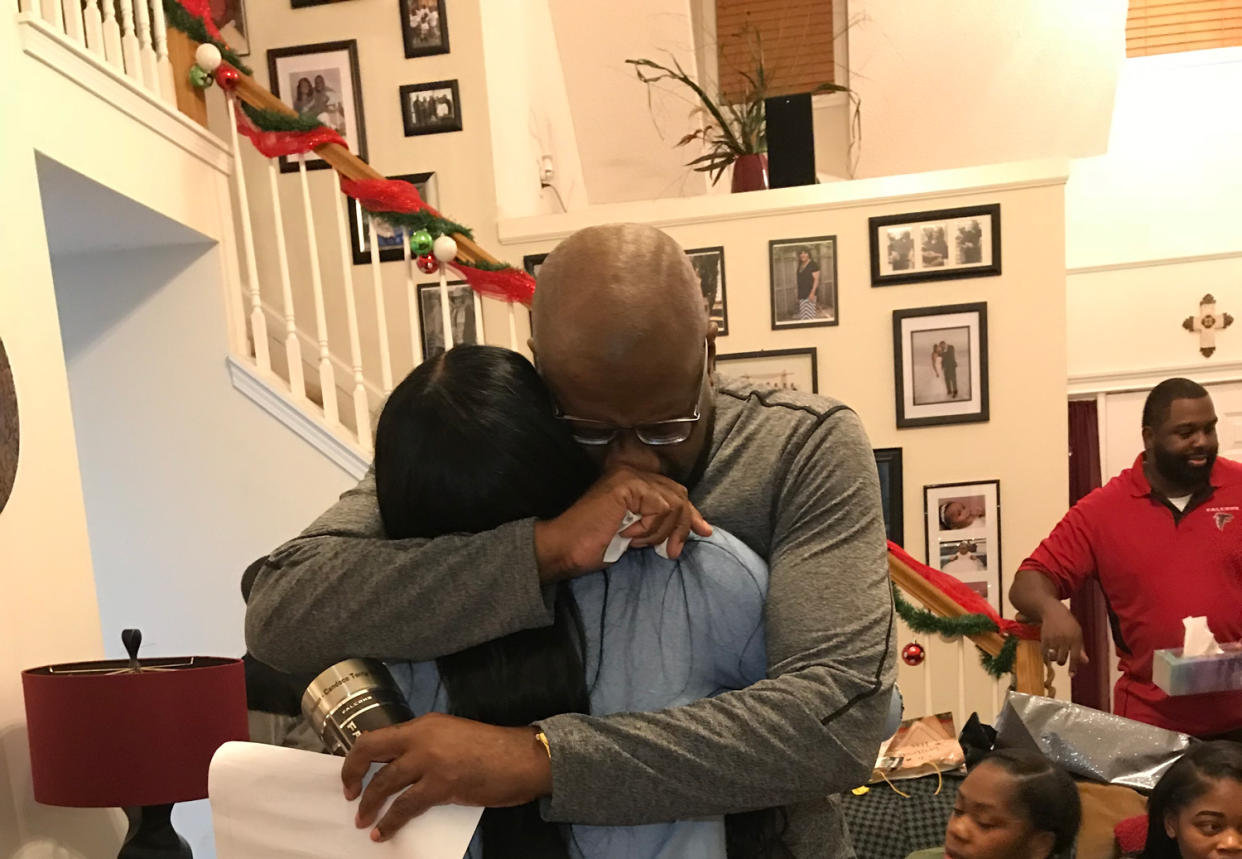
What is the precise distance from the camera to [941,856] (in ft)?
6.77

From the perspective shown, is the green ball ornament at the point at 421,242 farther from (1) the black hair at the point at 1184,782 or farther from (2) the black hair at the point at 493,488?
(1) the black hair at the point at 1184,782

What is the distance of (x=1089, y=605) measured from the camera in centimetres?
454

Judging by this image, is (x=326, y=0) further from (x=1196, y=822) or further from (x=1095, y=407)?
(x=1095, y=407)

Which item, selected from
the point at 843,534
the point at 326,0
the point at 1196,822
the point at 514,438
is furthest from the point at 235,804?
the point at 326,0

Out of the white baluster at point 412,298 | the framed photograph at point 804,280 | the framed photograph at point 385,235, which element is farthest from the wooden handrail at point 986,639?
the framed photograph at point 385,235

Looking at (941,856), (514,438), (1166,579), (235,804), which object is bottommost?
(941,856)

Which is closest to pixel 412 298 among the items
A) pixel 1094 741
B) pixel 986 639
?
pixel 986 639

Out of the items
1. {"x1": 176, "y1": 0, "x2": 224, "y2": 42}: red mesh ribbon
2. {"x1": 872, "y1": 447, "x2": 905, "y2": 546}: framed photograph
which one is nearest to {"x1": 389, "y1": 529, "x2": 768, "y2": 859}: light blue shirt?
{"x1": 176, "y1": 0, "x2": 224, "y2": 42}: red mesh ribbon

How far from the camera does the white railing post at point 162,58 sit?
8.20 ft

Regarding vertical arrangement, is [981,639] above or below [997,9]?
below

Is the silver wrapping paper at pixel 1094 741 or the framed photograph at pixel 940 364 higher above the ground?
the framed photograph at pixel 940 364

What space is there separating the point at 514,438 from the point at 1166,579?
2.02m

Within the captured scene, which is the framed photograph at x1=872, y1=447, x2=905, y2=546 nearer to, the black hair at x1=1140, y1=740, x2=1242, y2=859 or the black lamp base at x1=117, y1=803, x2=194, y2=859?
the black hair at x1=1140, y1=740, x2=1242, y2=859

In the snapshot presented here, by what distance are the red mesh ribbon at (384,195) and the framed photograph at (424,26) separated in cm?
94
